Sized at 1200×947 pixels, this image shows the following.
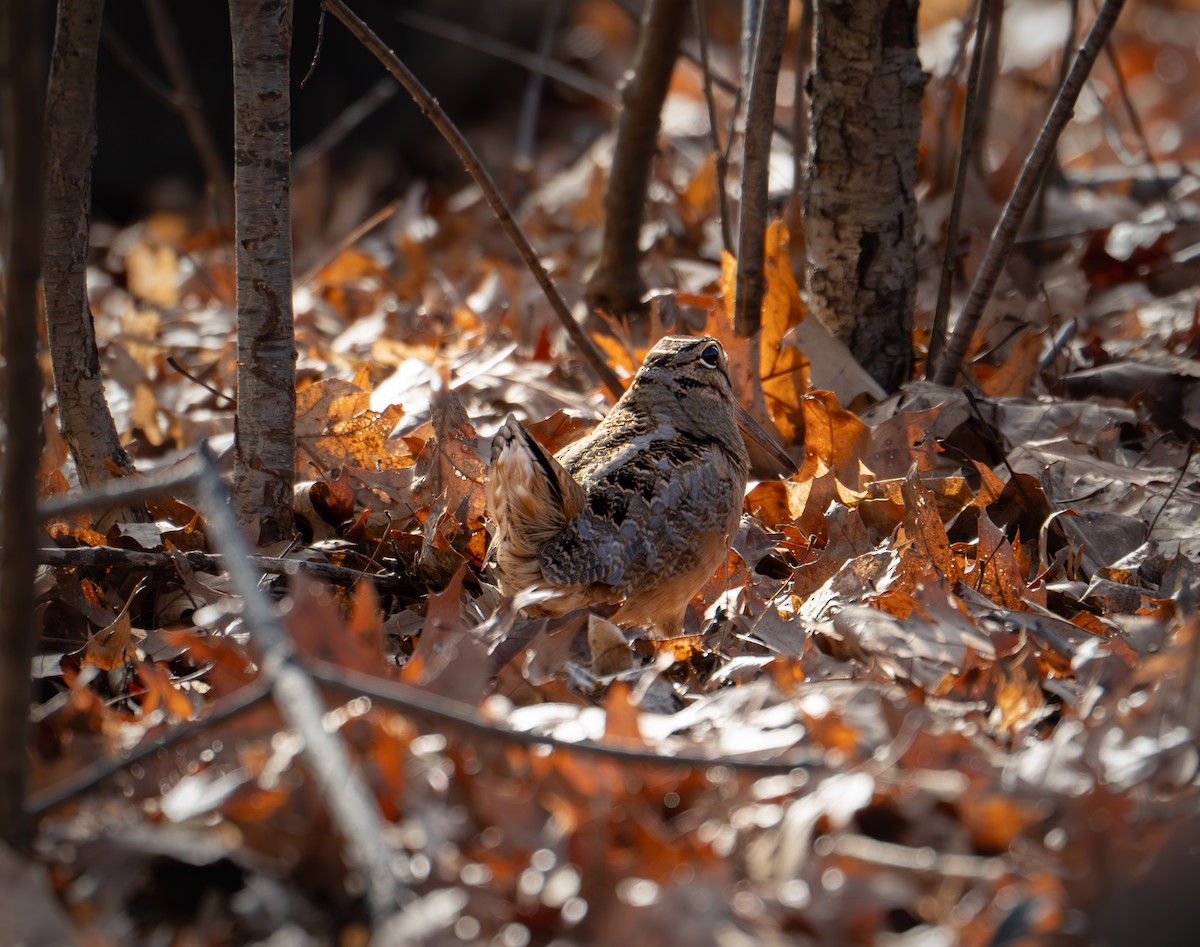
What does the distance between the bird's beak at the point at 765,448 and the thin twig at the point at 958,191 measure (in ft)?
1.79

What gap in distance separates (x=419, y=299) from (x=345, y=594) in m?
2.73

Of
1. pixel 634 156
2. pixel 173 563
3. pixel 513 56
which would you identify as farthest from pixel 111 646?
pixel 513 56

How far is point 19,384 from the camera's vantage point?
1783mm

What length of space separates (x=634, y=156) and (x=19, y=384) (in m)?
3.24

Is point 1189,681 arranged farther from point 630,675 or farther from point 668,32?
point 668,32

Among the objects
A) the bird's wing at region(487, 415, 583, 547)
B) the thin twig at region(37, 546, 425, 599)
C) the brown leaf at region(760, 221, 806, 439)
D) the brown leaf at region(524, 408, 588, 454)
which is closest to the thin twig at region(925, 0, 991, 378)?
the brown leaf at region(760, 221, 806, 439)

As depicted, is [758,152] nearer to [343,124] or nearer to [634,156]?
[634,156]

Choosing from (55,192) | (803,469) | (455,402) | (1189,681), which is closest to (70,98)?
(55,192)

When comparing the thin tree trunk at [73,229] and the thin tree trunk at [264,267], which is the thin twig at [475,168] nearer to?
the thin tree trunk at [264,267]

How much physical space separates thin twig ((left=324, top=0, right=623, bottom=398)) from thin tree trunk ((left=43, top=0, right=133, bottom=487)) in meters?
0.58

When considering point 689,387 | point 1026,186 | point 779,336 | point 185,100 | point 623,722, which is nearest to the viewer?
point 623,722

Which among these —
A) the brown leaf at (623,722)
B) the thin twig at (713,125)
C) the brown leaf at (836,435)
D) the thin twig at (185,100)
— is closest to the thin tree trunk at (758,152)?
the thin twig at (713,125)

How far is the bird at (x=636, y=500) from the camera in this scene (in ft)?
9.96

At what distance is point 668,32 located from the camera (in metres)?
4.51
